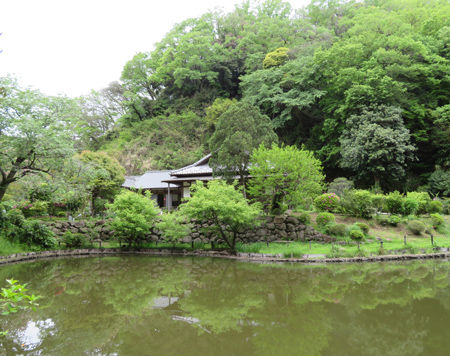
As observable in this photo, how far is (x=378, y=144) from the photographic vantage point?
21.4 meters

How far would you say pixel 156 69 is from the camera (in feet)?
135

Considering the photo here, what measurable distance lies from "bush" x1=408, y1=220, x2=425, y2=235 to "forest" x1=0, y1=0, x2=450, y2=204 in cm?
610

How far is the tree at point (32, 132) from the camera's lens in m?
13.6

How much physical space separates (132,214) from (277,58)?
23455 millimetres

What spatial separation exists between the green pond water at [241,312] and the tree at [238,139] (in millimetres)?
7403

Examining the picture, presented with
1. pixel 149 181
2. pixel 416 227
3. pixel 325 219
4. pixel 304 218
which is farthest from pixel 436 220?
pixel 149 181

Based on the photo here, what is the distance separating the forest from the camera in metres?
15.5

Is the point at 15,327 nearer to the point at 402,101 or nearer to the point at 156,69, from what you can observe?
the point at 402,101

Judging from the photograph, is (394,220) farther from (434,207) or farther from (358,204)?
(434,207)

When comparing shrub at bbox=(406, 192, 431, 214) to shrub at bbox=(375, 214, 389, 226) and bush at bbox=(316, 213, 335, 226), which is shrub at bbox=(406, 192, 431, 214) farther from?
bush at bbox=(316, 213, 335, 226)

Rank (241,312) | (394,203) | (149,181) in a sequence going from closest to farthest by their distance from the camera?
(241,312) < (394,203) < (149,181)

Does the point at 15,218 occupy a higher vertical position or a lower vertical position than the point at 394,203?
higher

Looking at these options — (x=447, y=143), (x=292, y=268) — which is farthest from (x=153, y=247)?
(x=447, y=143)

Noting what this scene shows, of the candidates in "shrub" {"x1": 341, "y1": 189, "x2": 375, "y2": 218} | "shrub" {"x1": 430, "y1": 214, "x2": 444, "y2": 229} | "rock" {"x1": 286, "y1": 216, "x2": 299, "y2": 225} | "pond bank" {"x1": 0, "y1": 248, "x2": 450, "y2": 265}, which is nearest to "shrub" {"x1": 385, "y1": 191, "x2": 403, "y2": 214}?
"shrub" {"x1": 341, "y1": 189, "x2": 375, "y2": 218}
